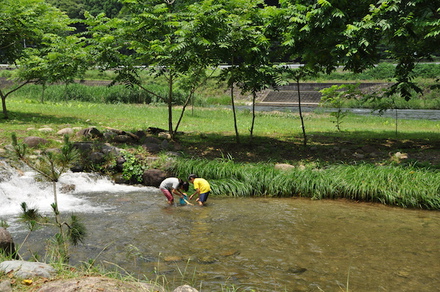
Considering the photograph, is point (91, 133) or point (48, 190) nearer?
point (48, 190)

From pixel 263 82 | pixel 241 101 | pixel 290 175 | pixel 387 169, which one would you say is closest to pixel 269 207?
pixel 290 175

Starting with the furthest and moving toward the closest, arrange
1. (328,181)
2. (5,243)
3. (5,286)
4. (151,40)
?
(151,40)
(328,181)
(5,243)
(5,286)

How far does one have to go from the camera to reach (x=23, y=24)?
17.2m

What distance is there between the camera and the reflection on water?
6719 millimetres

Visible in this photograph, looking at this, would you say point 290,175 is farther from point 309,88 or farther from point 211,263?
point 309,88

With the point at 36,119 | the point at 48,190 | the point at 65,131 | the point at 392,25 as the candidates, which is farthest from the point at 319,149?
the point at 36,119

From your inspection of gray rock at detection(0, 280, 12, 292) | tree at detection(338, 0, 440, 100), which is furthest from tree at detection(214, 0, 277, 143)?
gray rock at detection(0, 280, 12, 292)

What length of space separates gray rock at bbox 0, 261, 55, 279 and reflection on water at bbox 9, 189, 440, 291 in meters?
1.26

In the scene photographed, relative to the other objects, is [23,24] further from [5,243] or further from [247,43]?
[5,243]

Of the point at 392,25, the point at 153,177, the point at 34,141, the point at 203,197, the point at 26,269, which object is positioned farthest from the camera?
the point at 34,141

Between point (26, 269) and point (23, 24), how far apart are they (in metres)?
14.2

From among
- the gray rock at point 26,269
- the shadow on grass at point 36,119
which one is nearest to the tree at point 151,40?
the shadow on grass at point 36,119

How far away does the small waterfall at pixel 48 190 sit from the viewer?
10.6m

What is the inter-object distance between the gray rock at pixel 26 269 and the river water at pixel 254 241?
1.59 meters
